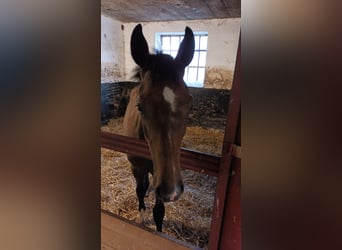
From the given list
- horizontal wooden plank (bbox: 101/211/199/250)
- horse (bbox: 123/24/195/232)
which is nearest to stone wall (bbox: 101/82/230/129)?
horse (bbox: 123/24/195/232)

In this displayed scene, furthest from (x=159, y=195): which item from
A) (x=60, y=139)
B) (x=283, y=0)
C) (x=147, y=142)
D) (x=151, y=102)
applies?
(x=283, y=0)

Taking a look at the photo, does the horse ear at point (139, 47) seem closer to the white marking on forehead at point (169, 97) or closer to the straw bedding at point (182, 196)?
the white marking on forehead at point (169, 97)

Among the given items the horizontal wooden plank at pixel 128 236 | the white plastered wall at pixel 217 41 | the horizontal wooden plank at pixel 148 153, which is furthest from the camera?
the horizontal wooden plank at pixel 128 236

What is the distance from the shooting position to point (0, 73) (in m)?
0.36

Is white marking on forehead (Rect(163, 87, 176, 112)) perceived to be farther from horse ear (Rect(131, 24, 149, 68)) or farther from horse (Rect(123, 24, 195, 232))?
horse ear (Rect(131, 24, 149, 68))

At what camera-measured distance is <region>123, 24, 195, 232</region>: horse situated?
791mm

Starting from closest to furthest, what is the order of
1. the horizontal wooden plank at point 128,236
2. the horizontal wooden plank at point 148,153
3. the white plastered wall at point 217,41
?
the white plastered wall at point 217,41 < the horizontal wooden plank at point 148,153 < the horizontal wooden plank at point 128,236

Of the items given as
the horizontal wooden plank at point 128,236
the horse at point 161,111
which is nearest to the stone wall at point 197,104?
the horse at point 161,111

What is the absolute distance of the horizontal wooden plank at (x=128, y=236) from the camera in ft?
3.08

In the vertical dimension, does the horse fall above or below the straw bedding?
above

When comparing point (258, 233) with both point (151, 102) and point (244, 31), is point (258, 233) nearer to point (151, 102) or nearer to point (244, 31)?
point (244, 31)

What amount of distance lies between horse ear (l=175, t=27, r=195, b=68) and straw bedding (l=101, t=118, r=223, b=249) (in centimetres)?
23

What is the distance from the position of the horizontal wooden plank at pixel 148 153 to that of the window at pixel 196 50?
0.79ft

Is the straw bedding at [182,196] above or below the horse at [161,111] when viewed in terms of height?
below
